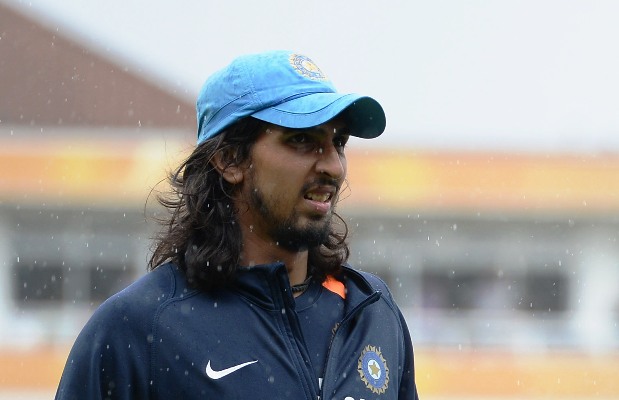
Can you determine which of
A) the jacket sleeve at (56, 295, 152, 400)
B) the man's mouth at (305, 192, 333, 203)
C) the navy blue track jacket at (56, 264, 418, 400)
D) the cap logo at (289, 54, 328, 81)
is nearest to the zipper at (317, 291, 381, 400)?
the navy blue track jacket at (56, 264, 418, 400)

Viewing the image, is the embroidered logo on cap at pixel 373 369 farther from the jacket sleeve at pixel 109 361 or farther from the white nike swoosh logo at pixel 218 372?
the jacket sleeve at pixel 109 361

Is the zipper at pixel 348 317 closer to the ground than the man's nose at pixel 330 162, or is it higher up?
closer to the ground

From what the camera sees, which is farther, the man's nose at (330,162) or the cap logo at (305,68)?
the cap logo at (305,68)

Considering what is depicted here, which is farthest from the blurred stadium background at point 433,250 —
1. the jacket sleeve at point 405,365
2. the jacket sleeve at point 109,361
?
the jacket sleeve at point 109,361

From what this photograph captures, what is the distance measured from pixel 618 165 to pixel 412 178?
3.49 m


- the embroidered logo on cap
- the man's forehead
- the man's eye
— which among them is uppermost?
the man's forehead

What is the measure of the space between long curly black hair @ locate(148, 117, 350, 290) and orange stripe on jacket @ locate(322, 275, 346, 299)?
22 mm

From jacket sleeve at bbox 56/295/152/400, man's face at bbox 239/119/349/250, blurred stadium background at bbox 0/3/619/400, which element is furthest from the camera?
blurred stadium background at bbox 0/3/619/400

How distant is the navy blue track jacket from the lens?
8.59 ft

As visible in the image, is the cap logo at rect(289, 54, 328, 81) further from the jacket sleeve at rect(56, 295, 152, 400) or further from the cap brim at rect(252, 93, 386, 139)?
the jacket sleeve at rect(56, 295, 152, 400)

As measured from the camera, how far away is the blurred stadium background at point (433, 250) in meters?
18.8

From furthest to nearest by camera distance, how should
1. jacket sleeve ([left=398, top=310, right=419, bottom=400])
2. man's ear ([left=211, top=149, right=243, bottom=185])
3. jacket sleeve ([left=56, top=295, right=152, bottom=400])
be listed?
jacket sleeve ([left=398, top=310, right=419, bottom=400]) → man's ear ([left=211, top=149, right=243, bottom=185]) → jacket sleeve ([left=56, top=295, right=152, bottom=400])

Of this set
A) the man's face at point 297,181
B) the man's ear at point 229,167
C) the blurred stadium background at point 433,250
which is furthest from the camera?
the blurred stadium background at point 433,250

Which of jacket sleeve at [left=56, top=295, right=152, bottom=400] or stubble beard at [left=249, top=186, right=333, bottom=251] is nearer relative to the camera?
jacket sleeve at [left=56, top=295, right=152, bottom=400]
